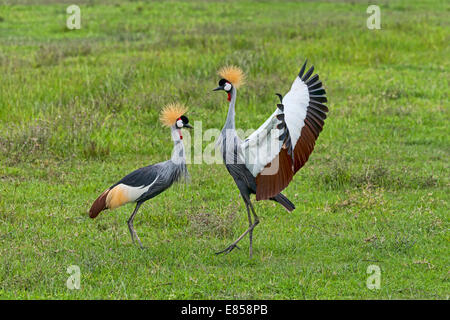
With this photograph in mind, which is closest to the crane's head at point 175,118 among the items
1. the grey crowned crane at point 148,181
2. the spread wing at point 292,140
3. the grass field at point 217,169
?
the grey crowned crane at point 148,181

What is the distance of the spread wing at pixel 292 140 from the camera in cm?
574

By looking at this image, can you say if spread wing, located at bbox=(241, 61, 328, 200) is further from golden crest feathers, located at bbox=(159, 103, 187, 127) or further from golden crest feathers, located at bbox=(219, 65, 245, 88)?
golden crest feathers, located at bbox=(159, 103, 187, 127)

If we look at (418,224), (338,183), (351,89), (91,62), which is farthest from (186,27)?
(418,224)

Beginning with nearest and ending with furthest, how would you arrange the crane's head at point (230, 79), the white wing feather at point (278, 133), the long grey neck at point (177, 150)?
1. the white wing feather at point (278, 133)
2. the crane's head at point (230, 79)
3. the long grey neck at point (177, 150)

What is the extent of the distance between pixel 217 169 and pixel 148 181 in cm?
272

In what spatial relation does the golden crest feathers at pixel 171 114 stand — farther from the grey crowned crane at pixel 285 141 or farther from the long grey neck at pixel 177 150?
the grey crowned crane at pixel 285 141

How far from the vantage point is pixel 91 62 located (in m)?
13.9

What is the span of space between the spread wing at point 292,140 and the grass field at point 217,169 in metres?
0.75

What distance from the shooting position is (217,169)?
9047mm

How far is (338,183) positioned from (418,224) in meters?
1.43

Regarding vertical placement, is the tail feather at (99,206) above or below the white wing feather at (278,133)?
below

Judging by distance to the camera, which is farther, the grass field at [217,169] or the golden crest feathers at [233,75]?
the golden crest feathers at [233,75]

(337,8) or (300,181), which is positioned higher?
(337,8)
